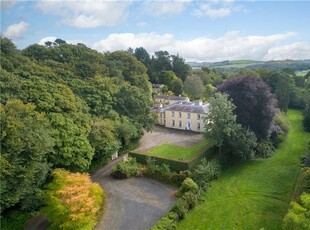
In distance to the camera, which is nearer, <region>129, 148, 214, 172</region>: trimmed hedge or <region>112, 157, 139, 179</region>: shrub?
<region>129, 148, 214, 172</region>: trimmed hedge

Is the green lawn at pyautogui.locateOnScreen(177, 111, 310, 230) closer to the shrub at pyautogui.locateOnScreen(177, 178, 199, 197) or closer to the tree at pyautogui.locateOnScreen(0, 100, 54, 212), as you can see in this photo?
Answer: the shrub at pyautogui.locateOnScreen(177, 178, 199, 197)

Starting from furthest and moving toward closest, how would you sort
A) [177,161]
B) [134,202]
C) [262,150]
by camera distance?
[262,150]
[177,161]
[134,202]

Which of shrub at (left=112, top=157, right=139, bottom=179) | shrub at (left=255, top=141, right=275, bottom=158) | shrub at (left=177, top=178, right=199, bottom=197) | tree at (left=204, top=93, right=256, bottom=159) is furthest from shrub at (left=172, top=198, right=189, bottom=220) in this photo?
shrub at (left=255, top=141, right=275, bottom=158)

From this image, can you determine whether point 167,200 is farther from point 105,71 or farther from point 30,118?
point 105,71

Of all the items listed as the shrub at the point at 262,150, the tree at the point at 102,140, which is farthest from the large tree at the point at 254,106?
the tree at the point at 102,140

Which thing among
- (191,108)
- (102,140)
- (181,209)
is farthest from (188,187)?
(191,108)

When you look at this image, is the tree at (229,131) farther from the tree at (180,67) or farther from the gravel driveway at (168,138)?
the tree at (180,67)

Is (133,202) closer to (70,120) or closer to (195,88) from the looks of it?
(70,120)
